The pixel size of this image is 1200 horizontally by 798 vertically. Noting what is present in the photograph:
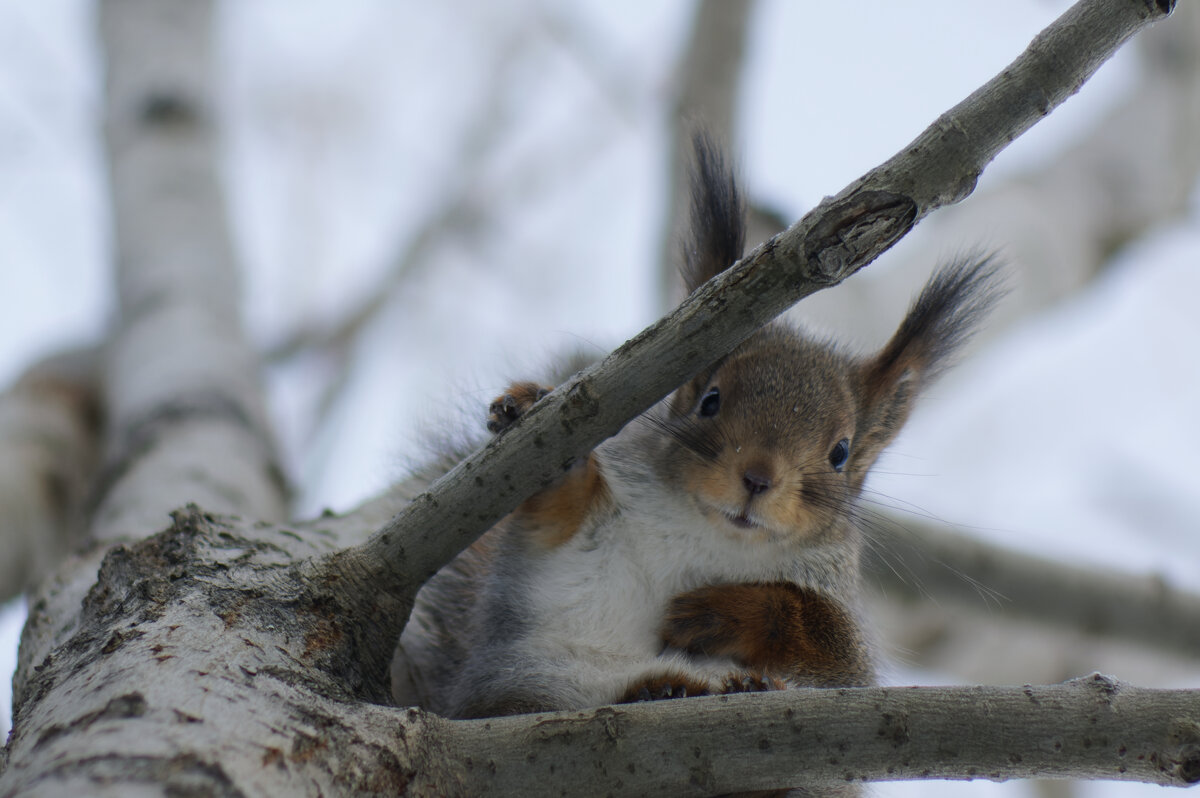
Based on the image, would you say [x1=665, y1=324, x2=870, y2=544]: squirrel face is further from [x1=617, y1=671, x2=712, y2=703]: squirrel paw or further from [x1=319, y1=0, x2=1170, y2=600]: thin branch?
[x1=319, y1=0, x2=1170, y2=600]: thin branch

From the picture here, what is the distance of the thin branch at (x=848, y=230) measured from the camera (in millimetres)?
1049

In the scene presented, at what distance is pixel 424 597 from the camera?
1959 millimetres

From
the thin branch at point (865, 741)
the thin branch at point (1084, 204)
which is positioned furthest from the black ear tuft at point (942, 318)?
the thin branch at point (865, 741)

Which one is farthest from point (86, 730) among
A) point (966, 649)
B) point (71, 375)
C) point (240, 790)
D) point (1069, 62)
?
point (966, 649)

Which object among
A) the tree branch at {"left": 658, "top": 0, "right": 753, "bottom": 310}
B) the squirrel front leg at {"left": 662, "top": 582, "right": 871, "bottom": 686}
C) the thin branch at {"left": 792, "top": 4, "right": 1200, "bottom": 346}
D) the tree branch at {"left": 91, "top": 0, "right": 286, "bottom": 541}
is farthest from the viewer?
the tree branch at {"left": 658, "top": 0, "right": 753, "bottom": 310}

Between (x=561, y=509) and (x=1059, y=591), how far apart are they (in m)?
1.64

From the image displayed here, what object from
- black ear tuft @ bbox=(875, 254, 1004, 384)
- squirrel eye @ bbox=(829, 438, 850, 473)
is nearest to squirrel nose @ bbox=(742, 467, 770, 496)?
squirrel eye @ bbox=(829, 438, 850, 473)

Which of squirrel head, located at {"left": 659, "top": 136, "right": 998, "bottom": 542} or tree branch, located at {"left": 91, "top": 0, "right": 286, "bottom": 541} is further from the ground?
tree branch, located at {"left": 91, "top": 0, "right": 286, "bottom": 541}

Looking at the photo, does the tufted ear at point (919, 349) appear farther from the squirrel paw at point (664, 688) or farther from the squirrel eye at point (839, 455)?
the squirrel paw at point (664, 688)

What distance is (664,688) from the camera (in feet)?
4.98

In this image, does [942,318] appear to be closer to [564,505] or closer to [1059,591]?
[564,505]

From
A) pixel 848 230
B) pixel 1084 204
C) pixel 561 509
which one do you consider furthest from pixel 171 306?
pixel 1084 204

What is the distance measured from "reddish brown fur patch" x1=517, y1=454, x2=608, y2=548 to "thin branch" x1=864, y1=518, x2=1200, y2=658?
3.77 ft

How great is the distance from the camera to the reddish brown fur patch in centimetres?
179
